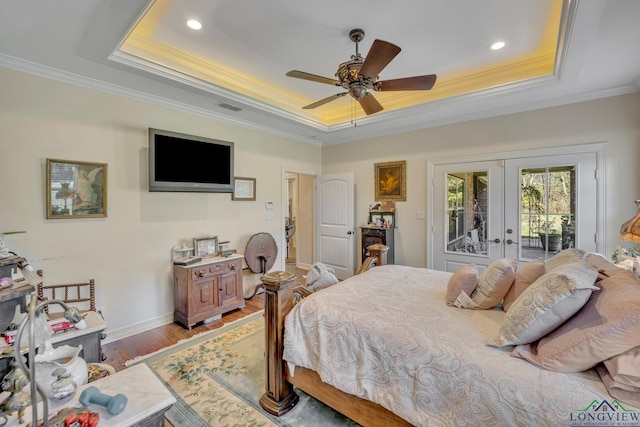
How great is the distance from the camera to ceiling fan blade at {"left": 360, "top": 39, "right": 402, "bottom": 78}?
5.91 feet

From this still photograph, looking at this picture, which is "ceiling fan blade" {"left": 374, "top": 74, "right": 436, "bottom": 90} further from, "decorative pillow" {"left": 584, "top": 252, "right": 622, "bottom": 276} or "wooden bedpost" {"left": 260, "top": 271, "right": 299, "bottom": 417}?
"wooden bedpost" {"left": 260, "top": 271, "right": 299, "bottom": 417}

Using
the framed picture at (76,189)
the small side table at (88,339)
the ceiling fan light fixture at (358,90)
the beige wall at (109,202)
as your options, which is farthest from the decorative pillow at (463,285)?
the framed picture at (76,189)

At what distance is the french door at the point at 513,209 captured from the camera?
10.5ft

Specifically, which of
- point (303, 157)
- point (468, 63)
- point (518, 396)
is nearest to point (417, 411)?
point (518, 396)

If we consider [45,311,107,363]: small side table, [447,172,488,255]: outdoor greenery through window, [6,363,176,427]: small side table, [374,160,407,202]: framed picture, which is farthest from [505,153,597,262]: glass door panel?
[45,311,107,363]: small side table

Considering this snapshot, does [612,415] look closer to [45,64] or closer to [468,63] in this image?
[468,63]

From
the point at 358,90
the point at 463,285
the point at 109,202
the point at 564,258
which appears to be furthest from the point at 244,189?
the point at 564,258

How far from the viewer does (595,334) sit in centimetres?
112

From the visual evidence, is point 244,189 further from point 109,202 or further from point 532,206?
point 532,206

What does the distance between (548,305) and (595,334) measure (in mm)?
178

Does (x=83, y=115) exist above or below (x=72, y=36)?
below

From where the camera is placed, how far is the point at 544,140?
3404 mm

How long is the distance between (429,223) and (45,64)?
472 centimetres

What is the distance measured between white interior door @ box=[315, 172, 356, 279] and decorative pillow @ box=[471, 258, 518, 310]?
314 cm
